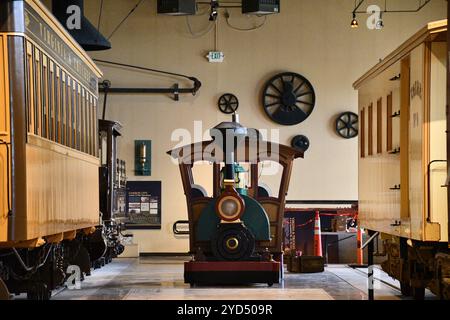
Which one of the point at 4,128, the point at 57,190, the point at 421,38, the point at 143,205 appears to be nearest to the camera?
the point at 4,128

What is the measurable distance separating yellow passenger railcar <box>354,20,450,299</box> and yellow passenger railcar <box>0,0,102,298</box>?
371cm

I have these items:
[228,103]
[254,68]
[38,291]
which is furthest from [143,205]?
[38,291]

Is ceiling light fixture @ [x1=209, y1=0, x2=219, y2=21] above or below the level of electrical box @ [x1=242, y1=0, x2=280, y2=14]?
above

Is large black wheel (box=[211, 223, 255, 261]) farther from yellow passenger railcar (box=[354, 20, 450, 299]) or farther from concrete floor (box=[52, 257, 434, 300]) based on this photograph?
yellow passenger railcar (box=[354, 20, 450, 299])

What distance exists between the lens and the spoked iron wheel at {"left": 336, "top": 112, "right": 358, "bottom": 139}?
70.5 feet

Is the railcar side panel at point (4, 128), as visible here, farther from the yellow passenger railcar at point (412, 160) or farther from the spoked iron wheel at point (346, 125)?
the spoked iron wheel at point (346, 125)

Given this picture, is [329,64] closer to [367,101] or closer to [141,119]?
[141,119]

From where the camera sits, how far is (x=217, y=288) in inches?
518

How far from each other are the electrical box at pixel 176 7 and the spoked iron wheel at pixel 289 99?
306 cm

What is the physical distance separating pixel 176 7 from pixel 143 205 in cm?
483

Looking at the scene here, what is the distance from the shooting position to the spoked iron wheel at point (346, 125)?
21.5 m

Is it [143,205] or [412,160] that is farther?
[143,205]

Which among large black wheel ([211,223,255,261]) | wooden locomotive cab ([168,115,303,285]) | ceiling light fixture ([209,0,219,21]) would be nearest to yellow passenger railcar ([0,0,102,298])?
wooden locomotive cab ([168,115,303,285])

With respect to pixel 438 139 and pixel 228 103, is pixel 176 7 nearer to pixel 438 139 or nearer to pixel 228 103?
pixel 228 103
